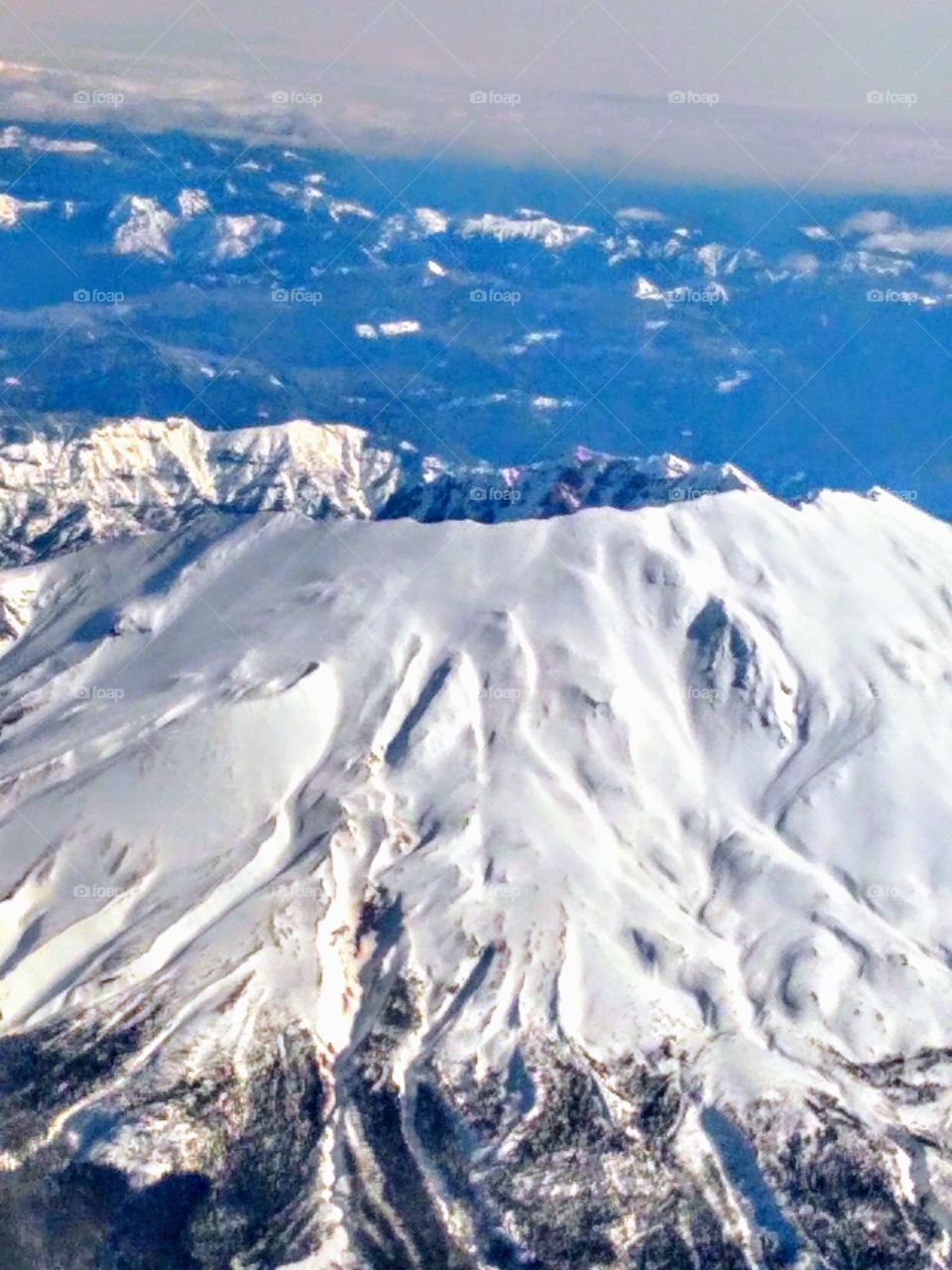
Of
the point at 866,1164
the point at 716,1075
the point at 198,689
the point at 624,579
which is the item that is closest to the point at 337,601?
the point at 198,689

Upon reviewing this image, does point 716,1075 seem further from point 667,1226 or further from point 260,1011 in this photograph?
point 260,1011
